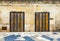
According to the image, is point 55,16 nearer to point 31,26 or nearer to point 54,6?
point 54,6

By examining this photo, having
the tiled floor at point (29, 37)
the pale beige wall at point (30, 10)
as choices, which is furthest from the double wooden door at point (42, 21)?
the tiled floor at point (29, 37)

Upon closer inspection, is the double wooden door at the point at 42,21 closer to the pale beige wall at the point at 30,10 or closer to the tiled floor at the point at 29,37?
the pale beige wall at the point at 30,10

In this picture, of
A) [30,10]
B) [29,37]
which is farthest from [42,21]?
[29,37]

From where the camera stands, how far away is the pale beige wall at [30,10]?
521cm

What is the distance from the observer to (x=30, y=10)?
524 centimetres

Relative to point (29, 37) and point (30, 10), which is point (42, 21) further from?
point (29, 37)

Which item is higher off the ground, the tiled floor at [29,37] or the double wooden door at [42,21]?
the double wooden door at [42,21]

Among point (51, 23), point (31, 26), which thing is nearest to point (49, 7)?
point (51, 23)

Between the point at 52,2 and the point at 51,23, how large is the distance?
781mm

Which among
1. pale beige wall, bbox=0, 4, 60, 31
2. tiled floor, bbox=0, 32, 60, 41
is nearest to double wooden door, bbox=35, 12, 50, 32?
pale beige wall, bbox=0, 4, 60, 31

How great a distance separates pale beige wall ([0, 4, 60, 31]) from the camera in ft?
17.1

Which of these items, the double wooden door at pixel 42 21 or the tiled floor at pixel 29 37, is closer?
the tiled floor at pixel 29 37

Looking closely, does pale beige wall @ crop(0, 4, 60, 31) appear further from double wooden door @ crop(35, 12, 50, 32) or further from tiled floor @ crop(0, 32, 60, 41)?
tiled floor @ crop(0, 32, 60, 41)

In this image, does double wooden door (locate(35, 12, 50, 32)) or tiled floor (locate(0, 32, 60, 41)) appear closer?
tiled floor (locate(0, 32, 60, 41))
